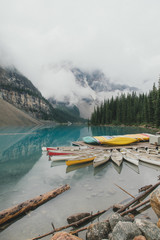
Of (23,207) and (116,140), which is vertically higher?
(116,140)

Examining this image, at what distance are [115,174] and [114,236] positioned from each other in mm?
9663

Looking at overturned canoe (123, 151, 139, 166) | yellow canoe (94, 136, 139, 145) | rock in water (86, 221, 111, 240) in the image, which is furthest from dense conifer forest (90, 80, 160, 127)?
rock in water (86, 221, 111, 240)

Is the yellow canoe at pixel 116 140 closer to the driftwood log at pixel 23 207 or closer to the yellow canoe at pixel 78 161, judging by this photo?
the yellow canoe at pixel 78 161

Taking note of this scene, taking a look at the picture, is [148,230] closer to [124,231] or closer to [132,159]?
[124,231]

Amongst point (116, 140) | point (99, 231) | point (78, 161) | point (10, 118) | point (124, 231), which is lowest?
point (78, 161)

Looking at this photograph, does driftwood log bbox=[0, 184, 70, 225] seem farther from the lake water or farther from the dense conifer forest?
the dense conifer forest

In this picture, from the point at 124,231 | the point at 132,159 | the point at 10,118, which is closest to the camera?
the point at 124,231

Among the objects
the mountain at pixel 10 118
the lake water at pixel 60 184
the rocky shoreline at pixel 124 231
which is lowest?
the lake water at pixel 60 184

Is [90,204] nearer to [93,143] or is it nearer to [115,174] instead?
[115,174]

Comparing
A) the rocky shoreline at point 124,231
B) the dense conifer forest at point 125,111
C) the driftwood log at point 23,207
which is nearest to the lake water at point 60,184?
the driftwood log at point 23,207

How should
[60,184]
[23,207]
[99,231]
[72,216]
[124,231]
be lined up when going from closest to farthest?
[124,231] < [99,231] < [72,216] < [23,207] < [60,184]

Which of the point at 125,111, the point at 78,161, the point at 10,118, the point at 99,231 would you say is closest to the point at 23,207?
the point at 99,231

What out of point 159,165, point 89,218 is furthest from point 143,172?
point 89,218

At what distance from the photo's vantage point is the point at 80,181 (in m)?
12.2
